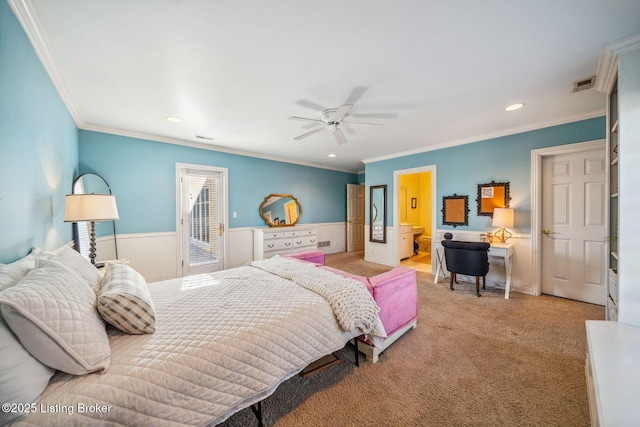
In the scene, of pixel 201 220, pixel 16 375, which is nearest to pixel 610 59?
pixel 16 375

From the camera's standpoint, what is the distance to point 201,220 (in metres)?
4.37

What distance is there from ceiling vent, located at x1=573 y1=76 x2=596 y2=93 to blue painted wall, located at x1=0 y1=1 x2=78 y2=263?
4.31 meters

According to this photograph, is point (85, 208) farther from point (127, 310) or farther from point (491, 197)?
point (491, 197)

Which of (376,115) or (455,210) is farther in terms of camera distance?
(455,210)

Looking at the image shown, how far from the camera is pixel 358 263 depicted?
5.44 meters

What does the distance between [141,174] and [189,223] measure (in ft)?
3.49

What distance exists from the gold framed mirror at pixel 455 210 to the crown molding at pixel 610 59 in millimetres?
2095

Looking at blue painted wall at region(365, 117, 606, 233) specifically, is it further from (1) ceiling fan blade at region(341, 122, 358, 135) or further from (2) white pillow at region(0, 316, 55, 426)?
(2) white pillow at region(0, 316, 55, 426)

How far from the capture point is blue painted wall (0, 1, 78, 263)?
51.8 inches

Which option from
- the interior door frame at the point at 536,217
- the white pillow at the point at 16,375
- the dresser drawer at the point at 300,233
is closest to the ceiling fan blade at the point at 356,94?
the white pillow at the point at 16,375

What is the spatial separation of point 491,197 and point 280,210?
409cm

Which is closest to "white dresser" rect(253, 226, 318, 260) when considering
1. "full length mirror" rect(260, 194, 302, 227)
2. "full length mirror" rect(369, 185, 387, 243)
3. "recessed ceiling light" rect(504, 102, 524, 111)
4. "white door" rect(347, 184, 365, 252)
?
"full length mirror" rect(260, 194, 302, 227)

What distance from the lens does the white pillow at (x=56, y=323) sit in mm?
845

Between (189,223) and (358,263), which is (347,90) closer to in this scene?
(189,223)
